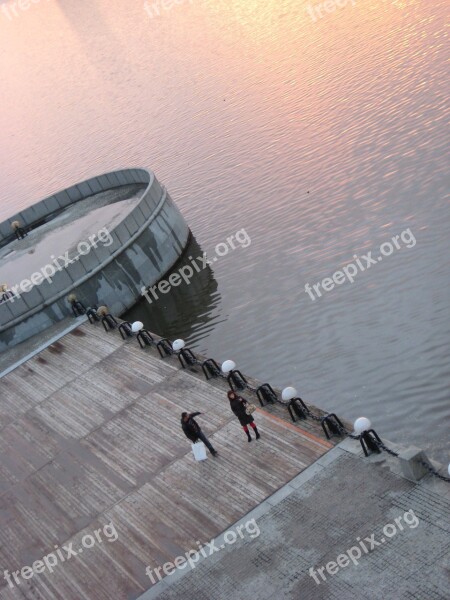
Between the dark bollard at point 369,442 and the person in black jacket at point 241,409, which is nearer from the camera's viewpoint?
the dark bollard at point 369,442

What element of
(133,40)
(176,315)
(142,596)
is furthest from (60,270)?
(133,40)

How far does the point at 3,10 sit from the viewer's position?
447ft

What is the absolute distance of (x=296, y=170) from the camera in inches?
1419

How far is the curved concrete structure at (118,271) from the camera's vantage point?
29.5 m

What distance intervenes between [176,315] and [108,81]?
132 feet

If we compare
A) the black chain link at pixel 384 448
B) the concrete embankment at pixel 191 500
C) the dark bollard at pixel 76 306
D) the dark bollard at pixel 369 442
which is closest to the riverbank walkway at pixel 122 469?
the concrete embankment at pixel 191 500

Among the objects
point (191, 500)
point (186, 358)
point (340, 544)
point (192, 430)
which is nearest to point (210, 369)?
point (186, 358)

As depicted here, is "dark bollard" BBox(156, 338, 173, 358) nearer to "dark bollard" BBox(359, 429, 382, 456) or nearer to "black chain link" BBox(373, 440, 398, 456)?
"dark bollard" BBox(359, 429, 382, 456)

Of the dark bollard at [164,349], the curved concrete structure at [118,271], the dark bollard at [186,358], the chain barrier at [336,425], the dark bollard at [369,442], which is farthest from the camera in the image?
the curved concrete structure at [118,271]

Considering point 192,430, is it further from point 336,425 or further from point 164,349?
point 164,349

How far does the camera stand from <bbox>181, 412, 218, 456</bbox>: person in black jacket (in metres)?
17.7

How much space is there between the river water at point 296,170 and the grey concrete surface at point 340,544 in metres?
3.50

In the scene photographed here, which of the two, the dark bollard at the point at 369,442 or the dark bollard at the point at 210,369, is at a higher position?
the dark bollard at the point at 210,369

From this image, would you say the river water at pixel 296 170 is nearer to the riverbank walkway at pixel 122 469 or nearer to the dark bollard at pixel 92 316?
the dark bollard at pixel 92 316
